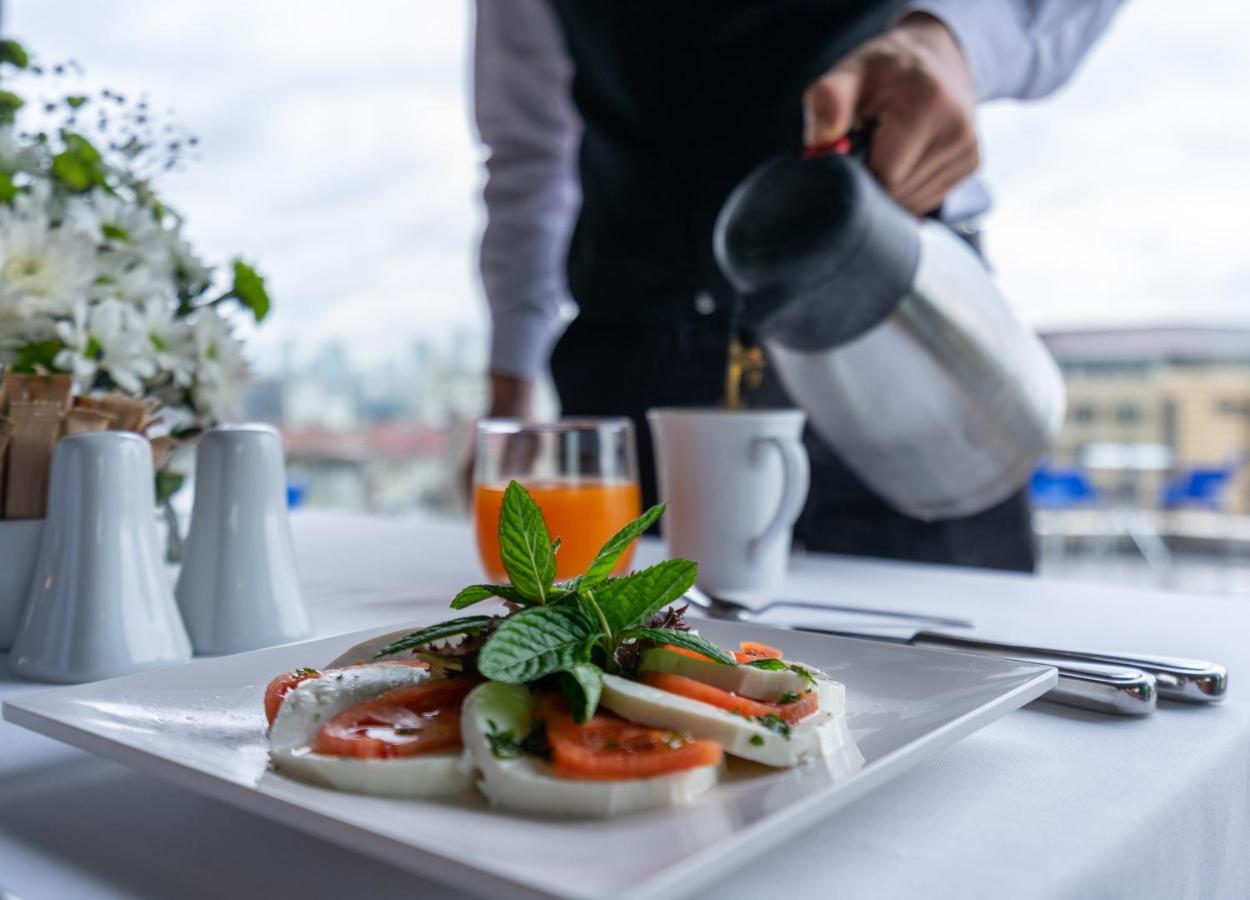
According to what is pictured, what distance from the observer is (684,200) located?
5.14ft

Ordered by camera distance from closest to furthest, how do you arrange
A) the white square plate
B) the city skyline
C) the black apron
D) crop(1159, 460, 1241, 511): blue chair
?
1. the white square plate
2. the black apron
3. the city skyline
4. crop(1159, 460, 1241, 511): blue chair

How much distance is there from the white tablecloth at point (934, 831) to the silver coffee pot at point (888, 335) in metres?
0.44

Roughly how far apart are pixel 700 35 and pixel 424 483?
408 centimetres

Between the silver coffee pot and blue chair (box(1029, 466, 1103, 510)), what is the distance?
5750mm

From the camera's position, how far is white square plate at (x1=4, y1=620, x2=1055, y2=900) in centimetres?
32

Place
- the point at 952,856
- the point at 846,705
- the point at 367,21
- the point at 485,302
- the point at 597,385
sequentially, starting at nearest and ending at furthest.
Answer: the point at 952,856 → the point at 846,705 → the point at 597,385 → the point at 485,302 → the point at 367,21

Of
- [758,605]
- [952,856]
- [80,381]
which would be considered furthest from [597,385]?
[952,856]

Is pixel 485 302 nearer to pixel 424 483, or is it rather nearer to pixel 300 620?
pixel 300 620

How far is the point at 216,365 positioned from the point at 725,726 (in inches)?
23.9

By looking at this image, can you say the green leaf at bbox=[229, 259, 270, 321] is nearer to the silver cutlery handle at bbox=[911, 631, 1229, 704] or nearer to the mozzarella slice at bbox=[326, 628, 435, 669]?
the mozzarella slice at bbox=[326, 628, 435, 669]

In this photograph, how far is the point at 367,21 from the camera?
5727 millimetres

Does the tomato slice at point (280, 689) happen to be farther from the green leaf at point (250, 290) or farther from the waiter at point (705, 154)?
the waiter at point (705, 154)

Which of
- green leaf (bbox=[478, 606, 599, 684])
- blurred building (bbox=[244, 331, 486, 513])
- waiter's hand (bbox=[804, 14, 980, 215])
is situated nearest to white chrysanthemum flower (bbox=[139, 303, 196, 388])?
green leaf (bbox=[478, 606, 599, 684])

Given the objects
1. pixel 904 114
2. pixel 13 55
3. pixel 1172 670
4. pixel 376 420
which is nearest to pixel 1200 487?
pixel 376 420
